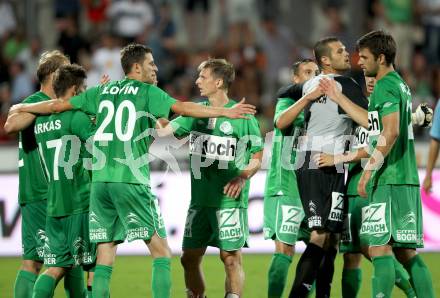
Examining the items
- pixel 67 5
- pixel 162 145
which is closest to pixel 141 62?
pixel 162 145

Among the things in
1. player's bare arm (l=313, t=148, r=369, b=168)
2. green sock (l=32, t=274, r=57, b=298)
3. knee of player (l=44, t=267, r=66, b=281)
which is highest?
player's bare arm (l=313, t=148, r=369, b=168)

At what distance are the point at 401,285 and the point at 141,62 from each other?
294 centimetres

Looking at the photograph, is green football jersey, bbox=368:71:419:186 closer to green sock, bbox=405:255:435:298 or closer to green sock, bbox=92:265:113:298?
green sock, bbox=405:255:435:298

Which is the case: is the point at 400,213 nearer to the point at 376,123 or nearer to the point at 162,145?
the point at 376,123

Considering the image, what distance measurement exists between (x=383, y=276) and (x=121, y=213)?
2062mm

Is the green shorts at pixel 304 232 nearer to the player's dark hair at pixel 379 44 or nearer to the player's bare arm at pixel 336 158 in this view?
the player's bare arm at pixel 336 158

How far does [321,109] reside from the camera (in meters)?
8.23

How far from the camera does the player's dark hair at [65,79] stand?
8.10 metres

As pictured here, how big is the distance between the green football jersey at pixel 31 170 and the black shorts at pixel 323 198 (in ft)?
7.20

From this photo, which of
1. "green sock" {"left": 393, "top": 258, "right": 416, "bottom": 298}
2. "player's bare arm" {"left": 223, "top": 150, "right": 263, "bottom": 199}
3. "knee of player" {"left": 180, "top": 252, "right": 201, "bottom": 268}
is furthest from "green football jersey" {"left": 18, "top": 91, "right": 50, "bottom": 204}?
"green sock" {"left": 393, "top": 258, "right": 416, "bottom": 298}

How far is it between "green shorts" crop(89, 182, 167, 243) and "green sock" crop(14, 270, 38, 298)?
2.76ft

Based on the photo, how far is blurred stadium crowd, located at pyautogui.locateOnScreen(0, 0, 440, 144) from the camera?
16891mm

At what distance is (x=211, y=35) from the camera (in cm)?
1867

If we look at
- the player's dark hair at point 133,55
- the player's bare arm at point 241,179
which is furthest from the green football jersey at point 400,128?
the player's dark hair at point 133,55
